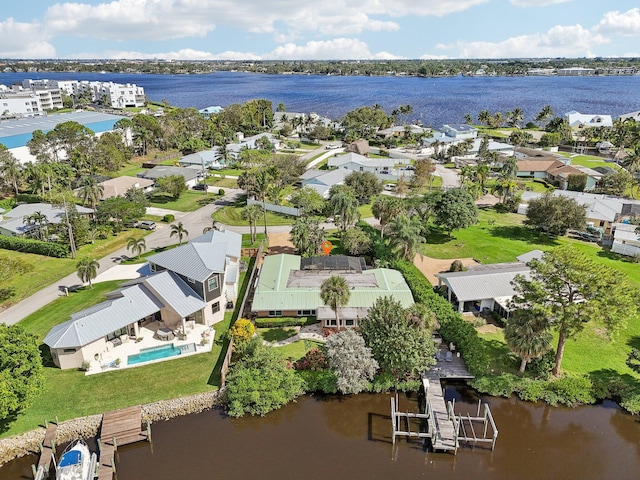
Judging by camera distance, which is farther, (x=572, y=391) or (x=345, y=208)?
(x=345, y=208)

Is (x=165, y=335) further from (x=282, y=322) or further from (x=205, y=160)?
(x=205, y=160)

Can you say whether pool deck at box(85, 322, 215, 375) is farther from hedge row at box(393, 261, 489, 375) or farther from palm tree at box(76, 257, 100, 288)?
hedge row at box(393, 261, 489, 375)

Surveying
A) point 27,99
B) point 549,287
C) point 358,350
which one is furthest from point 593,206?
point 27,99

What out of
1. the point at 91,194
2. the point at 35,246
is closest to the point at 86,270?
the point at 35,246

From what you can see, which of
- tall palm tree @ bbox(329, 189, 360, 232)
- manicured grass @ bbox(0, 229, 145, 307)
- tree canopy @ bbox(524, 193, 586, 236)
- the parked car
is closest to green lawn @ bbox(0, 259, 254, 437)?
manicured grass @ bbox(0, 229, 145, 307)

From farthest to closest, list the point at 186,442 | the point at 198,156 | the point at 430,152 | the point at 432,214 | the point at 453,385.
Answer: the point at 430,152, the point at 198,156, the point at 432,214, the point at 453,385, the point at 186,442

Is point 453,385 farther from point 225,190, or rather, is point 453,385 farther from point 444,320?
point 225,190
